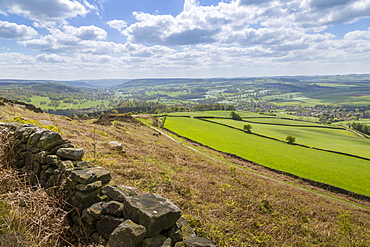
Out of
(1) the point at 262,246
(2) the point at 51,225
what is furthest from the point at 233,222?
(2) the point at 51,225

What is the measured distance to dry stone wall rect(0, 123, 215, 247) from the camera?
5.21 metres

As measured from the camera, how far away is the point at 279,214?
44.2 ft

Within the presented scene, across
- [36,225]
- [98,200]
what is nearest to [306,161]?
[98,200]

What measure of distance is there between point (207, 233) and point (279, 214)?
26.1 ft

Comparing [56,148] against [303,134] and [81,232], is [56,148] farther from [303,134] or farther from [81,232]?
[303,134]

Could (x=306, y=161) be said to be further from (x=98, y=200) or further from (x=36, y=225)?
(x=36, y=225)

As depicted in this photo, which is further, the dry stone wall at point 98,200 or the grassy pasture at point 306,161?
the grassy pasture at point 306,161

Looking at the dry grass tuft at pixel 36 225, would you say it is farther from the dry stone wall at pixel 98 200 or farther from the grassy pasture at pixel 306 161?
the grassy pasture at pixel 306 161

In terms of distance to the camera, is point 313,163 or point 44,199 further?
point 313,163

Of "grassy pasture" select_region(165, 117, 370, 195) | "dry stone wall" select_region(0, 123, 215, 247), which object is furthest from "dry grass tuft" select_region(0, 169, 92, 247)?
"grassy pasture" select_region(165, 117, 370, 195)

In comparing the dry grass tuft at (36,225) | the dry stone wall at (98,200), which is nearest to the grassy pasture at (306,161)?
the dry stone wall at (98,200)

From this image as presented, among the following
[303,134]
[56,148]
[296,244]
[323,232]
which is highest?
[56,148]

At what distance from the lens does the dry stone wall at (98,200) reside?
17.1 feet

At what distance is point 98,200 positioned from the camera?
6.82m
